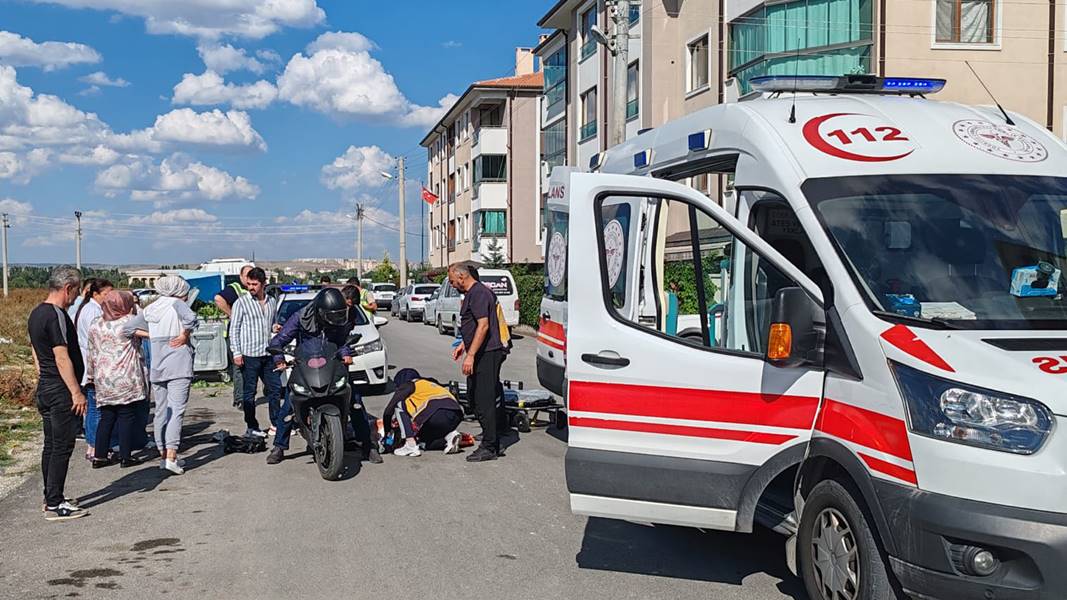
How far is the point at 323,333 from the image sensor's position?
8.96 meters

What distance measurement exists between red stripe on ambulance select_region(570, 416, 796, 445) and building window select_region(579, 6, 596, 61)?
3195cm

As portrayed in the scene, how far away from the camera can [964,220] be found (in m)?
5.01

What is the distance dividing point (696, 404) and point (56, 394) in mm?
4779

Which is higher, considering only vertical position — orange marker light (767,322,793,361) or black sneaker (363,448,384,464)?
orange marker light (767,322,793,361)

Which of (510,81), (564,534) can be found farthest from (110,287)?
(510,81)

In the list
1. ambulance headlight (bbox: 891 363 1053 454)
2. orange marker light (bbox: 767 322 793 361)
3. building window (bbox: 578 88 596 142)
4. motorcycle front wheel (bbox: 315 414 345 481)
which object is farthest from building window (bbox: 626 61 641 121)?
ambulance headlight (bbox: 891 363 1053 454)

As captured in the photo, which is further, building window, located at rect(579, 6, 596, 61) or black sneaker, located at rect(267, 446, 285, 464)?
building window, located at rect(579, 6, 596, 61)

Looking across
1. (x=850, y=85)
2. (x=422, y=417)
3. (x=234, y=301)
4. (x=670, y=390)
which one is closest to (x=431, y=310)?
(x=234, y=301)

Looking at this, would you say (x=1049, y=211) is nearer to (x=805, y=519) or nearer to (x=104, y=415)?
(x=805, y=519)

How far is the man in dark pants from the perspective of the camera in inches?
356

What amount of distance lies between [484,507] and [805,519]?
10.3ft

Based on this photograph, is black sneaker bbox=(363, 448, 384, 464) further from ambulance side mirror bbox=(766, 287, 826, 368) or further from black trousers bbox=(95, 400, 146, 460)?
ambulance side mirror bbox=(766, 287, 826, 368)

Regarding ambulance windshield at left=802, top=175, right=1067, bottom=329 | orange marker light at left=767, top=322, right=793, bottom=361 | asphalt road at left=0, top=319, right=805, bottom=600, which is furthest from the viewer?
asphalt road at left=0, top=319, right=805, bottom=600

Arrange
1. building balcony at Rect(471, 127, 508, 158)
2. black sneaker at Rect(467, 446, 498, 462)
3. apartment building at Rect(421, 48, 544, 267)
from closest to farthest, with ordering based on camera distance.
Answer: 1. black sneaker at Rect(467, 446, 498, 462)
2. apartment building at Rect(421, 48, 544, 267)
3. building balcony at Rect(471, 127, 508, 158)
